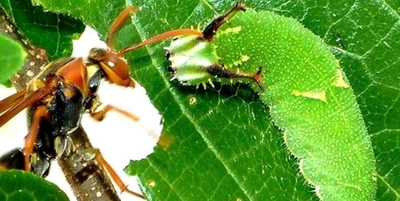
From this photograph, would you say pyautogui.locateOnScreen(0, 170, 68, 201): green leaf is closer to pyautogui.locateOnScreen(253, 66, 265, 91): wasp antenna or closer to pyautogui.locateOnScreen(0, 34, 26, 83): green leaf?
pyautogui.locateOnScreen(0, 34, 26, 83): green leaf

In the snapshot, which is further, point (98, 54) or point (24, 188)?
point (98, 54)

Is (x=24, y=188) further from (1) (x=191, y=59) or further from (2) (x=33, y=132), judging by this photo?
(1) (x=191, y=59)

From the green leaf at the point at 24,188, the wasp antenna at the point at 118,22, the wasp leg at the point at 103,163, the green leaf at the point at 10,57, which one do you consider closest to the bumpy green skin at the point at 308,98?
the wasp antenna at the point at 118,22

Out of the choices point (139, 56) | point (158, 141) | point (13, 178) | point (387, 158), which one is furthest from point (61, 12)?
point (387, 158)

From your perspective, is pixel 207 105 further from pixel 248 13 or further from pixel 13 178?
pixel 13 178

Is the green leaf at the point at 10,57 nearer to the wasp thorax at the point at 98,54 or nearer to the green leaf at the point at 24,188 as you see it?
the green leaf at the point at 24,188

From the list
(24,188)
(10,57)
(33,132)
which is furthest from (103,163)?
(10,57)
